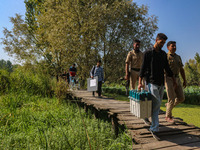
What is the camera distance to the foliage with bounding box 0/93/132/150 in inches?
136

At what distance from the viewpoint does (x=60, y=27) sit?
12398mm

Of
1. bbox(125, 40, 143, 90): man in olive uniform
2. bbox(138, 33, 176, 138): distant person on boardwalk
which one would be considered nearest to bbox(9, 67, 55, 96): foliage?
bbox(125, 40, 143, 90): man in olive uniform

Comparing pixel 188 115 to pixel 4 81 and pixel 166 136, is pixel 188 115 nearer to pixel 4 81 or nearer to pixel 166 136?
pixel 166 136

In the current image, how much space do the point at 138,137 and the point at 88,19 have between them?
1060 centimetres

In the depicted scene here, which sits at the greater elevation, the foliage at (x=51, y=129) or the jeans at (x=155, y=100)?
the jeans at (x=155, y=100)

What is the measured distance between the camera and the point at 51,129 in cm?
336

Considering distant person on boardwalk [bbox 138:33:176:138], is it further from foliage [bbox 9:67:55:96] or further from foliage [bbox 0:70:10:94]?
foliage [bbox 0:70:10:94]

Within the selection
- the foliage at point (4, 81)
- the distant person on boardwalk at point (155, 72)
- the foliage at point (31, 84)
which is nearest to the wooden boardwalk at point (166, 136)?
the distant person on boardwalk at point (155, 72)

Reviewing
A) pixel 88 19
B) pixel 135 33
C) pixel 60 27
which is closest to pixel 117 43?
pixel 135 33

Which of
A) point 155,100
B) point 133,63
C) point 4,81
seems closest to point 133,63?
point 133,63

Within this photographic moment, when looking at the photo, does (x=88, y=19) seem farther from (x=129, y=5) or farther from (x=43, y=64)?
(x=43, y=64)

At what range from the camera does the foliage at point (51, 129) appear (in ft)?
11.3

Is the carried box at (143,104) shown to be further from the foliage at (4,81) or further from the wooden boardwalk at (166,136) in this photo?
the foliage at (4,81)

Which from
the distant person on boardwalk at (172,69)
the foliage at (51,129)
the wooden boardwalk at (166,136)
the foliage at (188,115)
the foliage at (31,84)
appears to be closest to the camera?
the wooden boardwalk at (166,136)
